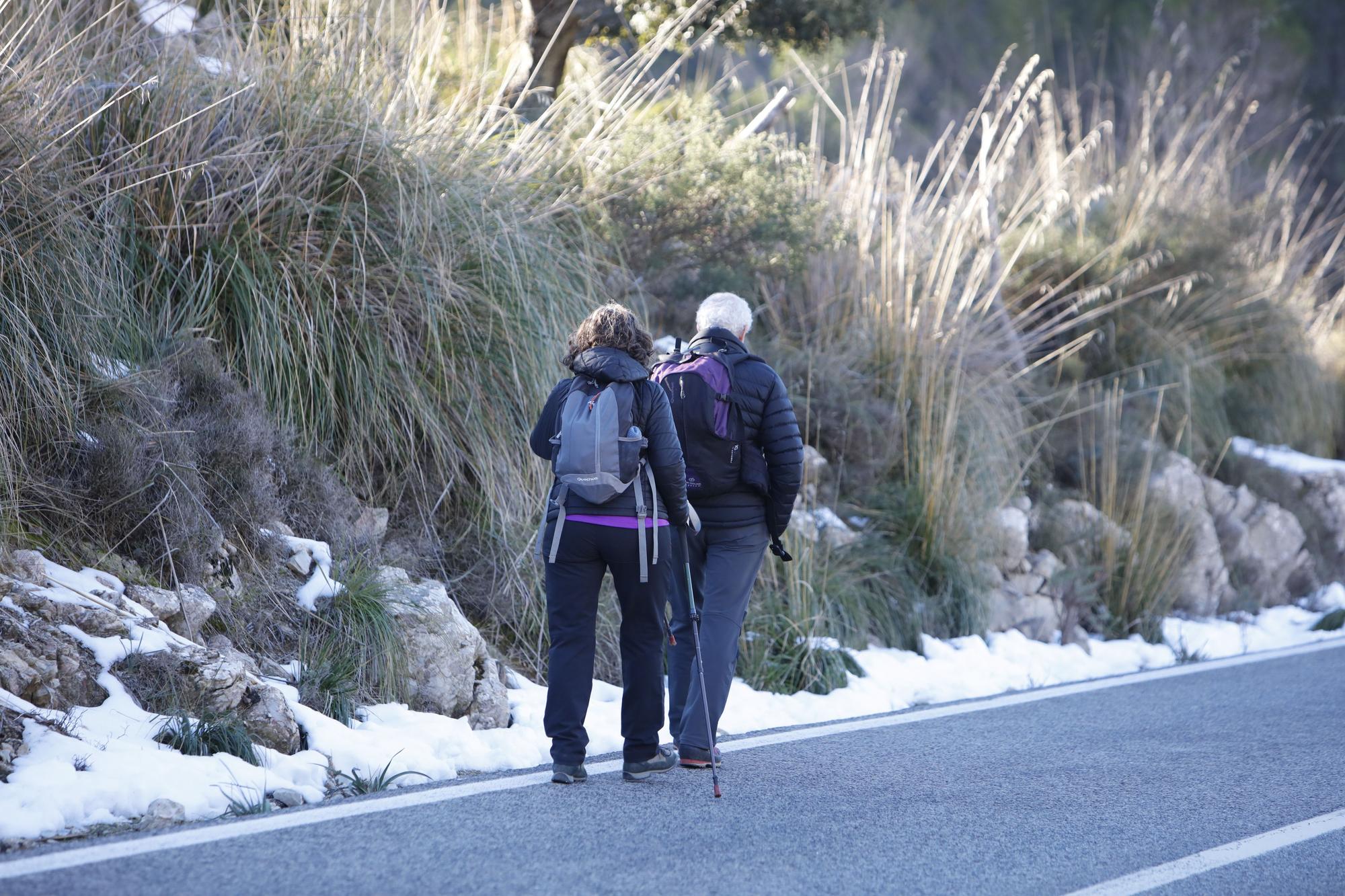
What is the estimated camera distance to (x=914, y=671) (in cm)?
791

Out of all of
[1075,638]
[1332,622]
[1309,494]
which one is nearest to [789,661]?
[1075,638]

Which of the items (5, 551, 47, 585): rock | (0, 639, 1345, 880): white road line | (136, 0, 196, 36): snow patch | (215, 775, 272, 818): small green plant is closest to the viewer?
(0, 639, 1345, 880): white road line

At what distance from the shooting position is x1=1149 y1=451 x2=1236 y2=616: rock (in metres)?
10.6

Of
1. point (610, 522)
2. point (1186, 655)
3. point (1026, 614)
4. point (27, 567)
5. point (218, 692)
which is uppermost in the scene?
point (610, 522)

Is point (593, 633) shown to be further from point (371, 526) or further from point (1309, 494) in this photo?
point (1309, 494)

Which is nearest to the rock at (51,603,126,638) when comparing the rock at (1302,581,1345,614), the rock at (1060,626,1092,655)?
the rock at (1060,626,1092,655)

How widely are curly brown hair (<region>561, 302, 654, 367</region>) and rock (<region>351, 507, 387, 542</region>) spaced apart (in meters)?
2.01

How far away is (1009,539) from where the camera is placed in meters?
9.52

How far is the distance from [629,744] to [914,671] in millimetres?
3246

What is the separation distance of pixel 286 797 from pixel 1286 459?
1121 cm

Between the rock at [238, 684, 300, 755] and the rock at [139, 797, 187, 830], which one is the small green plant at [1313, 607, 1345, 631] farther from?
the rock at [139, 797, 187, 830]

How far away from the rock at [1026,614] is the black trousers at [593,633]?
4679 millimetres

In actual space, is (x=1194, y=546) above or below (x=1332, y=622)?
above

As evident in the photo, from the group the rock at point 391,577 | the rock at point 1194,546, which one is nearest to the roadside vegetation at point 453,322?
the rock at point 391,577
